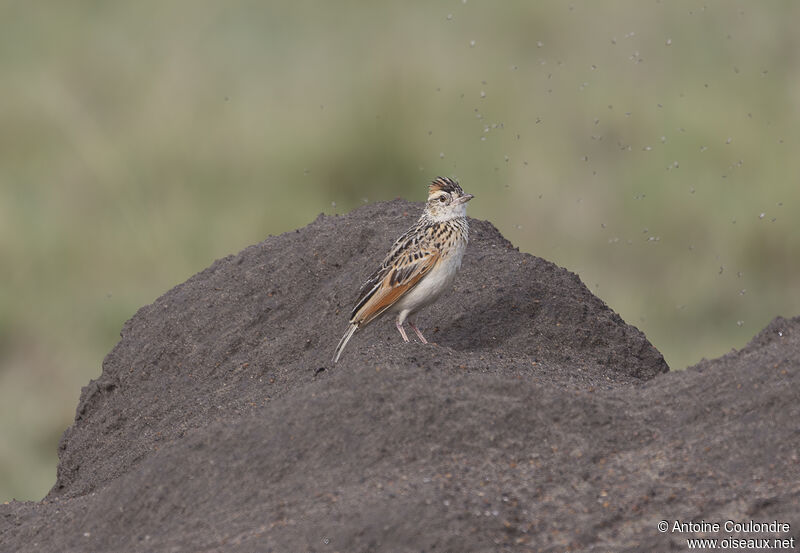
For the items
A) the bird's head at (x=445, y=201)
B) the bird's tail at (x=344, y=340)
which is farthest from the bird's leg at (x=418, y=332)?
the bird's head at (x=445, y=201)

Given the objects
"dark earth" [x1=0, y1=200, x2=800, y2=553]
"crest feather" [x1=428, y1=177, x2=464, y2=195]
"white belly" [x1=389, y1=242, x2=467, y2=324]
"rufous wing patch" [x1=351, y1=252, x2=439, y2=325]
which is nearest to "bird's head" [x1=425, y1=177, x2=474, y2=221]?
"crest feather" [x1=428, y1=177, x2=464, y2=195]

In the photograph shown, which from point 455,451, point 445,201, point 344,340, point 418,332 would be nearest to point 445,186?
point 445,201

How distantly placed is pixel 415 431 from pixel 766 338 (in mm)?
2655

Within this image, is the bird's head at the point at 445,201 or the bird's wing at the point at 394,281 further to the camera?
the bird's head at the point at 445,201

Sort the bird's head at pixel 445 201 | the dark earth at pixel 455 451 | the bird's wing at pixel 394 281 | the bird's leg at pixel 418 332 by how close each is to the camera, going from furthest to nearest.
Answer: the bird's head at pixel 445 201, the bird's leg at pixel 418 332, the bird's wing at pixel 394 281, the dark earth at pixel 455 451

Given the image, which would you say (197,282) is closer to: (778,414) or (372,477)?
(372,477)

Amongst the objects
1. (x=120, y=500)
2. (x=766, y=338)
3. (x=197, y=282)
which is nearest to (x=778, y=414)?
(x=766, y=338)

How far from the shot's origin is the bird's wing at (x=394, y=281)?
8.44m

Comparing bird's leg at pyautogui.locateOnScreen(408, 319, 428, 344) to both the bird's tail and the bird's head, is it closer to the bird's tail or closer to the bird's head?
the bird's tail

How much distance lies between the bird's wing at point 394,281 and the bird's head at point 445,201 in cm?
46

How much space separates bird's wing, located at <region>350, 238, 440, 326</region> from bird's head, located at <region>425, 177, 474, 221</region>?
0.46 meters

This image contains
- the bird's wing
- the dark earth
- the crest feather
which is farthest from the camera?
the crest feather

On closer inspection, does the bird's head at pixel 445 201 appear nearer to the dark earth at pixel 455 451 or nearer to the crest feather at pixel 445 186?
the crest feather at pixel 445 186

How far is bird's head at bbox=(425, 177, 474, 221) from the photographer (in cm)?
893
